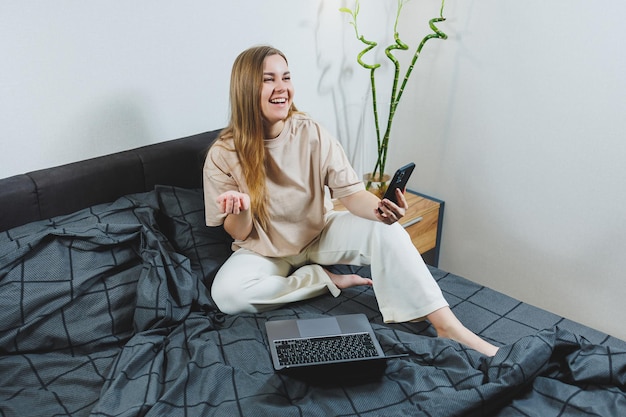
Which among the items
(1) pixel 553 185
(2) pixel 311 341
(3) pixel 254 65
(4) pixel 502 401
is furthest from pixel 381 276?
(1) pixel 553 185

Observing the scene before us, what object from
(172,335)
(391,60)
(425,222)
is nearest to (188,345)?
(172,335)

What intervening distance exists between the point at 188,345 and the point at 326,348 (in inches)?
14.3

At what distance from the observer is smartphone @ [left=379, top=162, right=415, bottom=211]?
1.56 meters

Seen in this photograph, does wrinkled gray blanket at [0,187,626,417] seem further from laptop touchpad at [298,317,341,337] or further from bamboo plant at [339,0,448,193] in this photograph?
bamboo plant at [339,0,448,193]

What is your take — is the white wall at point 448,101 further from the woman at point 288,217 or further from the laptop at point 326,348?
the laptop at point 326,348

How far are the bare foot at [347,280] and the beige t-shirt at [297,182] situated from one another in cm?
15

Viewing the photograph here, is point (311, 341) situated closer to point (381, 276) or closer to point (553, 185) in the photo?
point (381, 276)

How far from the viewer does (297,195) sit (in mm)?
1866

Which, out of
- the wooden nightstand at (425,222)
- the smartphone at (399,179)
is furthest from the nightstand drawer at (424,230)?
the smartphone at (399,179)

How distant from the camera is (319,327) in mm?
1494

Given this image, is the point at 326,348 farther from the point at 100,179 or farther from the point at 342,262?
the point at 100,179

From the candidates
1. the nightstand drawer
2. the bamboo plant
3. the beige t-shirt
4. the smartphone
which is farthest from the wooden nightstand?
the smartphone

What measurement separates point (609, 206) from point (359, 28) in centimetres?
120

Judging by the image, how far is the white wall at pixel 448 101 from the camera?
5.90ft
